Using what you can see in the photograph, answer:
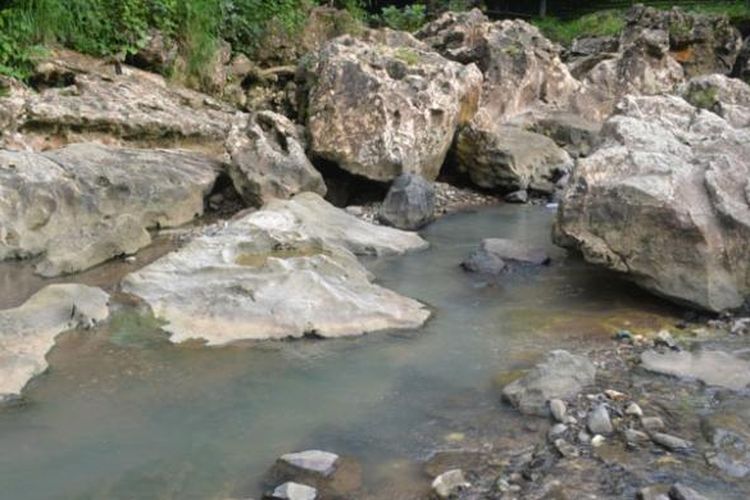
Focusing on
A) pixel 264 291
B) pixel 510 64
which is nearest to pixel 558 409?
pixel 264 291

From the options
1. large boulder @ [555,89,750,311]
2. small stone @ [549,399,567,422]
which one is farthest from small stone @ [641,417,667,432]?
large boulder @ [555,89,750,311]

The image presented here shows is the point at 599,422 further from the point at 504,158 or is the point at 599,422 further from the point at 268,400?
the point at 504,158

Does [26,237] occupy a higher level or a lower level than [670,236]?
lower

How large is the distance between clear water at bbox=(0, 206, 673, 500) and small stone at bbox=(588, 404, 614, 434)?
47cm

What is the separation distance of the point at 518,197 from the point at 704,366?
6.73 meters

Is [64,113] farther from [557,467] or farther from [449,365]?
[557,467]

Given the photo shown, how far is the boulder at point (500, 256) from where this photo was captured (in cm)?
841

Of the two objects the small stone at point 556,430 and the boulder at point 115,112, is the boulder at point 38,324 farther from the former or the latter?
the boulder at point 115,112

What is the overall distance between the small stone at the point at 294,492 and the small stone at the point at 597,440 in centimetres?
165

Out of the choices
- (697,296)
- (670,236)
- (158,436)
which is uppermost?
(670,236)

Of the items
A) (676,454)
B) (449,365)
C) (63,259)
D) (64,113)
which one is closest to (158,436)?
(449,365)

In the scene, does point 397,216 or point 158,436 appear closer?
point 158,436

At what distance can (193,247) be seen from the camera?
768 centimetres

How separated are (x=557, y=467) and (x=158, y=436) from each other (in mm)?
2358
